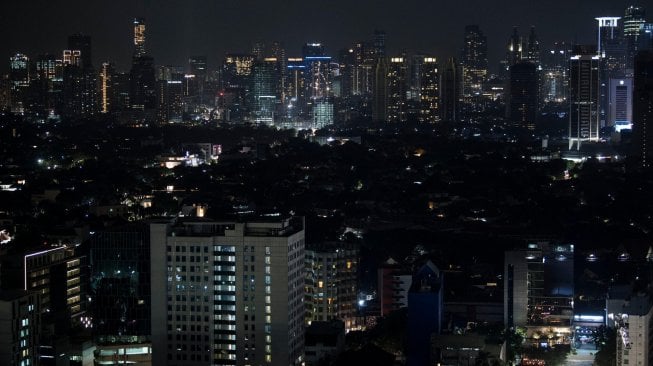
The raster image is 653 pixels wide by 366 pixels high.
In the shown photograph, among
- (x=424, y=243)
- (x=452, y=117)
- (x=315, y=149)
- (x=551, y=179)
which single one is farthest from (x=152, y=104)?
(x=424, y=243)

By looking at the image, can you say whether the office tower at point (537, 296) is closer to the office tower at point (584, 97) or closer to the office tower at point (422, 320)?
the office tower at point (422, 320)

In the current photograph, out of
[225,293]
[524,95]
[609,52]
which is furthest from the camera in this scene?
[524,95]

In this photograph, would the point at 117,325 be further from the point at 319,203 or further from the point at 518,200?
the point at 518,200

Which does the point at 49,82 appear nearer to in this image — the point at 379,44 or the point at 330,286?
the point at 379,44

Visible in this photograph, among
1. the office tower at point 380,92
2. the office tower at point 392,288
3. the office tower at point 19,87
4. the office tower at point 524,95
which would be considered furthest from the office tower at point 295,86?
the office tower at point 392,288

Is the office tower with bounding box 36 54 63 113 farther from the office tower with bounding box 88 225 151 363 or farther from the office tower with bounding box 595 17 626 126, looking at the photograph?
the office tower with bounding box 88 225 151 363

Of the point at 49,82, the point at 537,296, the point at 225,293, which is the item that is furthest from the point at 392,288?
the point at 49,82

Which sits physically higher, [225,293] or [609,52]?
[609,52]
